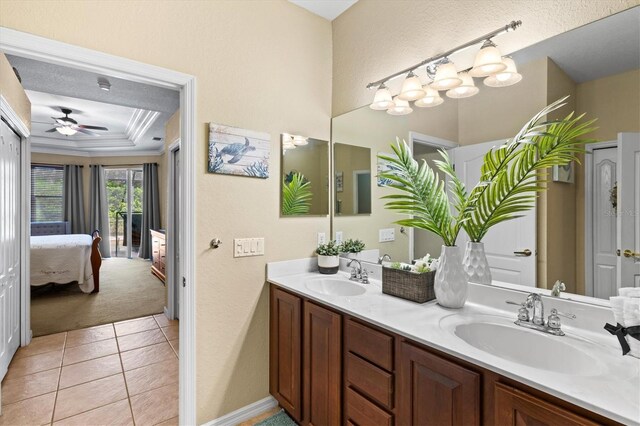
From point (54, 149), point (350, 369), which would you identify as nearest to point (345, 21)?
point (350, 369)

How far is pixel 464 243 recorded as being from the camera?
5.33ft

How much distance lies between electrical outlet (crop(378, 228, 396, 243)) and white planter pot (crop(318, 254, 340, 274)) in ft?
1.17

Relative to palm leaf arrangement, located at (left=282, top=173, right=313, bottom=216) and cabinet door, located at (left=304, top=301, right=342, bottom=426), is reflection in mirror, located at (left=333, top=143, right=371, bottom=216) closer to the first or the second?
palm leaf arrangement, located at (left=282, top=173, right=313, bottom=216)

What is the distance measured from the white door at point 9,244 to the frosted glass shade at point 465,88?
3.13 meters

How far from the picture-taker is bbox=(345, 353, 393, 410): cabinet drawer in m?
1.30

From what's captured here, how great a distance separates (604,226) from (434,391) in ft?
3.04

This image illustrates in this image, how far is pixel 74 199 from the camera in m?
7.23

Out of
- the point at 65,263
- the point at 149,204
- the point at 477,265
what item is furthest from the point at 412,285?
the point at 149,204

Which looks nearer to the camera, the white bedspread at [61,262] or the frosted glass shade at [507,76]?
the frosted glass shade at [507,76]

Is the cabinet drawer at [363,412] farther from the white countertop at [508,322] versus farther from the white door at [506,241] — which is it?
the white door at [506,241]

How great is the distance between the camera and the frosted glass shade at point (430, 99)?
5.90ft

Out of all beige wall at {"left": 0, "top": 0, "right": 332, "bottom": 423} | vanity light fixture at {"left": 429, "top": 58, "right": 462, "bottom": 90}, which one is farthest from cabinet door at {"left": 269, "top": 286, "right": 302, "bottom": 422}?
vanity light fixture at {"left": 429, "top": 58, "right": 462, "bottom": 90}

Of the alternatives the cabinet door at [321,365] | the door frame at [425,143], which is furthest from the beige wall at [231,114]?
the door frame at [425,143]

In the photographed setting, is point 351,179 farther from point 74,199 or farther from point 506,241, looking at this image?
point 74,199
